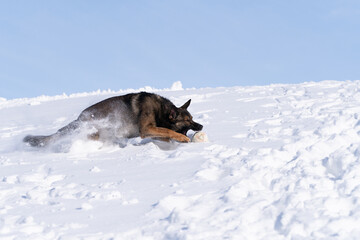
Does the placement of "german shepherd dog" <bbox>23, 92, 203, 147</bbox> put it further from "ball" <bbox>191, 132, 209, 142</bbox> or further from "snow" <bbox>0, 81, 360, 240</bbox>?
"ball" <bbox>191, 132, 209, 142</bbox>

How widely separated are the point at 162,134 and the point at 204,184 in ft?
8.37

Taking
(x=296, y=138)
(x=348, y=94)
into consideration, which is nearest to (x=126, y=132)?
(x=296, y=138)

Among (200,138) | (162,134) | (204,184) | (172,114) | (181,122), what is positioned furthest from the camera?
(181,122)

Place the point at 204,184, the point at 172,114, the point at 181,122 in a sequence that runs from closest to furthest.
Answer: the point at 204,184 < the point at 172,114 < the point at 181,122

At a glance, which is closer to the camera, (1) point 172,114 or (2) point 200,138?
(2) point 200,138

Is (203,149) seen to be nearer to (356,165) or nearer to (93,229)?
(356,165)

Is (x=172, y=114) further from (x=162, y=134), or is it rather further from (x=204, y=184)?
(x=204, y=184)

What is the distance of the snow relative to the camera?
12.9 feet

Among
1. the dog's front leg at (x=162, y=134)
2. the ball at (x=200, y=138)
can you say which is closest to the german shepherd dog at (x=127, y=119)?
the dog's front leg at (x=162, y=134)

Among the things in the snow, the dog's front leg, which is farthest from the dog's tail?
the dog's front leg

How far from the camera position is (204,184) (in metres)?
4.96

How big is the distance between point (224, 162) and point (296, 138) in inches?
63.8

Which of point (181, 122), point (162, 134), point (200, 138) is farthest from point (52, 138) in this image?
point (200, 138)

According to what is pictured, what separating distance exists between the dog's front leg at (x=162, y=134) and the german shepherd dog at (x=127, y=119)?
0.62 ft
